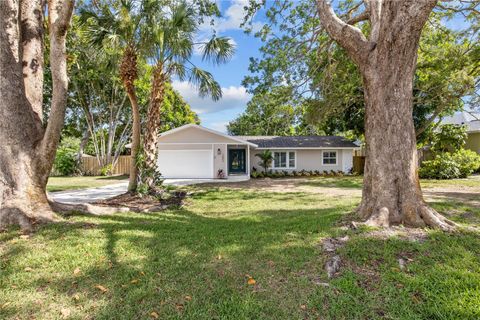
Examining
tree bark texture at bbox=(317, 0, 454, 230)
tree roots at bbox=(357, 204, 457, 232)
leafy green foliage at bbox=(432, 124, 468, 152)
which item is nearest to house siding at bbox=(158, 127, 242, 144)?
tree bark texture at bbox=(317, 0, 454, 230)

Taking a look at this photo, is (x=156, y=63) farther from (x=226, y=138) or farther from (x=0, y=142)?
(x=226, y=138)

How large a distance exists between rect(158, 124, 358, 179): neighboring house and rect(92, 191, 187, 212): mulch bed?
9.66 m

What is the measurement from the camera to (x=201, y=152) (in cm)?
1983

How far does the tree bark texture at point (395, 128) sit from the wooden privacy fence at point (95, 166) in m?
22.5

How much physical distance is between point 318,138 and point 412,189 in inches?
795

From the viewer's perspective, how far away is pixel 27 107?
5.09 m

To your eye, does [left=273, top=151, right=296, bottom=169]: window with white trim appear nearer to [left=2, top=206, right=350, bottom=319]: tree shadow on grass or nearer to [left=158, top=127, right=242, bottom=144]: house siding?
[left=158, top=127, right=242, bottom=144]: house siding

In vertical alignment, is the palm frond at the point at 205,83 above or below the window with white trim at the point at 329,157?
above

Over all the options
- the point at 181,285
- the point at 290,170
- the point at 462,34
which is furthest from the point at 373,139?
the point at 290,170

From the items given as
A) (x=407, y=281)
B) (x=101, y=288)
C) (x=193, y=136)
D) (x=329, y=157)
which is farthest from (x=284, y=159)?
(x=101, y=288)

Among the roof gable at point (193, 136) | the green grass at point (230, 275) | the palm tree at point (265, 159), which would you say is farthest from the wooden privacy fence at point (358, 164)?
the green grass at point (230, 275)

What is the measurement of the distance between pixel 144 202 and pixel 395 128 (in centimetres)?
744

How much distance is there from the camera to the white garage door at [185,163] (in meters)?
19.8

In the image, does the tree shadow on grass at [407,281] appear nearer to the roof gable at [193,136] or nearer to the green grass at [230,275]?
the green grass at [230,275]
